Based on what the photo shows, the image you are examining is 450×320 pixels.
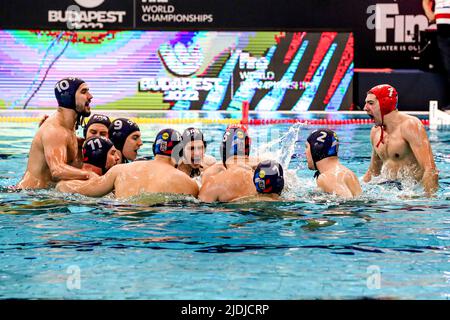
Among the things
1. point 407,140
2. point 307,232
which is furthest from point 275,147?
point 307,232

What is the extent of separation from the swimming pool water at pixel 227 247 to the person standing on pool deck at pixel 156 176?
9cm

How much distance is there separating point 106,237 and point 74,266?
751 mm

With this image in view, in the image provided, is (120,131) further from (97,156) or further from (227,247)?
(227,247)

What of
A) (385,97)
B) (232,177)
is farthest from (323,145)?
(385,97)

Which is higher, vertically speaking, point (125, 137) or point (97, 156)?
point (125, 137)

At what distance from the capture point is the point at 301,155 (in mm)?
10266

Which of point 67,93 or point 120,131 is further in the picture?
point 120,131

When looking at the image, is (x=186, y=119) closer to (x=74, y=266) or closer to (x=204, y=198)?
(x=204, y=198)

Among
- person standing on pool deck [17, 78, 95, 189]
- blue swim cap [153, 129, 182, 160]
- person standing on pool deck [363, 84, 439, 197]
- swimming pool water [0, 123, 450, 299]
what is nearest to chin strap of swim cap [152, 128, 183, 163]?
blue swim cap [153, 129, 182, 160]

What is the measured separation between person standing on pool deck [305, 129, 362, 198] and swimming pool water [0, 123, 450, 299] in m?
0.10

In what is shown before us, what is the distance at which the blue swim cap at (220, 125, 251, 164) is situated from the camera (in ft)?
21.1

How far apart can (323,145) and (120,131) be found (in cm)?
186

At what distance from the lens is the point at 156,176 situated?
6.20 meters

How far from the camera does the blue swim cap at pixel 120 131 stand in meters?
7.25
